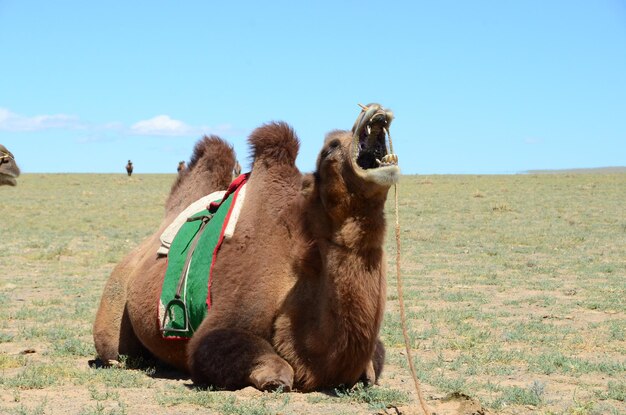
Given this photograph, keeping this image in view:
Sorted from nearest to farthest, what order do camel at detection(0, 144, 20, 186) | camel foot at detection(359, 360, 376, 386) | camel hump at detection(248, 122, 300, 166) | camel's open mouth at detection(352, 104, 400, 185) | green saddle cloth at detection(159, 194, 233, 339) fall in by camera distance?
camel's open mouth at detection(352, 104, 400, 185)
camel foot at detection(359, 360, 376, 386)
green saddle cloth at detection(159, 194, 233, 339)
camel hump at detection(248, 122, 300, 166)
camel at detection(0, 144, 20, 186)

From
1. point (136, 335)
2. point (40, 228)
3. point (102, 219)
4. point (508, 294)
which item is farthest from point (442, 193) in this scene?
point (136, 335)

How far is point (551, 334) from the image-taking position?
8492mm

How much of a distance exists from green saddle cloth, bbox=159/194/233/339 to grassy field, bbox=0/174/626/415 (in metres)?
0.42

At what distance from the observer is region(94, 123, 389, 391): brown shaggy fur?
5066 mm

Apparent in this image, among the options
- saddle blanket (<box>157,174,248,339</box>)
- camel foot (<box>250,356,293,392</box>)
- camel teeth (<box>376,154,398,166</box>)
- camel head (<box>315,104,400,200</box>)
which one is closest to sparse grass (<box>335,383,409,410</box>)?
camel foot (<box>250,356,293,392</box>)

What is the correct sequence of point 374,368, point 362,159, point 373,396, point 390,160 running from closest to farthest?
1. point 390,160
2. point 362,159
3. point 373,396
4. point 374,368

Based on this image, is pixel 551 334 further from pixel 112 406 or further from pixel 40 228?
pixel 40 228

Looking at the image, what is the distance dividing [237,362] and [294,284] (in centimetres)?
62

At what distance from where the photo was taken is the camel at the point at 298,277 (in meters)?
5.04

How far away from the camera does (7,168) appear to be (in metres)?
8.20

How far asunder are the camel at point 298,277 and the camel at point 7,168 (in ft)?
8.05

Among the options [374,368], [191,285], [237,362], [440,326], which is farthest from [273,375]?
[440,326]

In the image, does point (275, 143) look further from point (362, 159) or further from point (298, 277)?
point (362, 159)

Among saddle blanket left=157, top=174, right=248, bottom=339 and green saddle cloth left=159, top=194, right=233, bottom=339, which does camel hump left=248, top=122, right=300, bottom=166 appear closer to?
saddle blanket left=157, top=174, right=248, bottom=339
